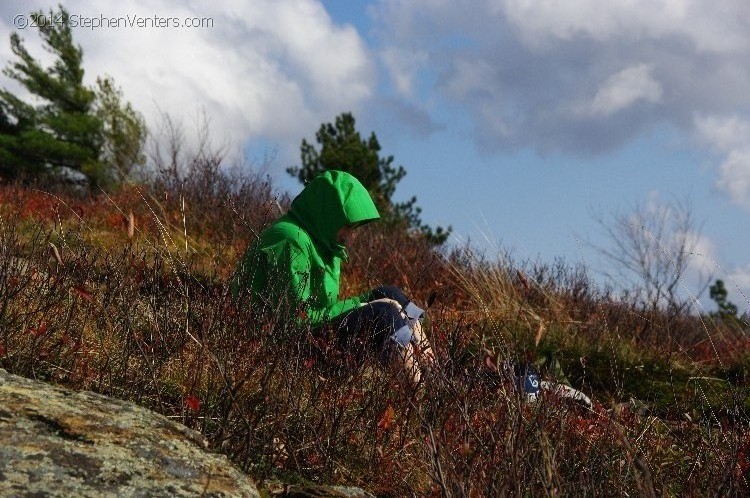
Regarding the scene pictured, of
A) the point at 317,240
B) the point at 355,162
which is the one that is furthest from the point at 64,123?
the point at 317,240

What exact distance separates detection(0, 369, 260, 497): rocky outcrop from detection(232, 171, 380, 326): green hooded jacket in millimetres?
1753

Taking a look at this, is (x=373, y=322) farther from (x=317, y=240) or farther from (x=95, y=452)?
(x=95, y=452)

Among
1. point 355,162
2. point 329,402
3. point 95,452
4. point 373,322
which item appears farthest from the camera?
point 355,162

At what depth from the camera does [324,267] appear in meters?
4.98

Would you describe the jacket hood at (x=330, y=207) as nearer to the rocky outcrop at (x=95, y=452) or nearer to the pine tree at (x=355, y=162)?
the rocky outcrop at (x=95, y=452)

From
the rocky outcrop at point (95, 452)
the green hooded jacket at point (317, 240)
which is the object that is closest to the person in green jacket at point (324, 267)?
the green hooded jacket at point (317, 240)

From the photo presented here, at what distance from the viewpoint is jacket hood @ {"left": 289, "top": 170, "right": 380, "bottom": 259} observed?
4945 millimetres

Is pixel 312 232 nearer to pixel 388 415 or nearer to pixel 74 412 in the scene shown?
pixel 388 415

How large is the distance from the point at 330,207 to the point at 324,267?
1.11 ft

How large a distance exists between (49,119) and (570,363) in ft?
59.2

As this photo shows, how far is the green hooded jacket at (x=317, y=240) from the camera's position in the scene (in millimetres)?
4555

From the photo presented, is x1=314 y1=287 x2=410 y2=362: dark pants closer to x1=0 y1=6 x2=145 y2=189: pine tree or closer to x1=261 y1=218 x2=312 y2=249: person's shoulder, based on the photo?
x1=261 y1=218 x2=312 y2=249: person's shoulder

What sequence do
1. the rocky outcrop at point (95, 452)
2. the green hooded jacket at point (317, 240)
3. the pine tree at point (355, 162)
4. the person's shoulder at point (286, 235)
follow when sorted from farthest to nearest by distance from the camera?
the pine tree at point (355, 162), the person's shoulder at point (286, 235), the green hooded jacket at point (317, 240), the rocky outcrop at point (95, 452)

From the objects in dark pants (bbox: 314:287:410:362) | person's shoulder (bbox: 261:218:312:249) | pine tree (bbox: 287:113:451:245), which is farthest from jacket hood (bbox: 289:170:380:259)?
pine tree (bbox: 287:113:451:245)
